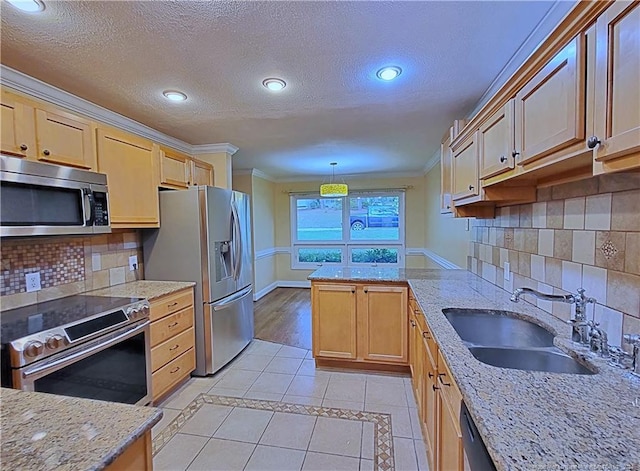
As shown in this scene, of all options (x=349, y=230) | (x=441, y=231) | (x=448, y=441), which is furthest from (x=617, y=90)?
(x=349, y=230)

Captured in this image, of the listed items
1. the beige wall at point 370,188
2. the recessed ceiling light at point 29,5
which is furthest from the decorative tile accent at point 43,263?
the beige wall at point 370,188

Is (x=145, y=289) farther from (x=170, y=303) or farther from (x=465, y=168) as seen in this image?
(x=465, y=168)

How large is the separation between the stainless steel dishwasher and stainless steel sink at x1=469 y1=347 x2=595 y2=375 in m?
0.43

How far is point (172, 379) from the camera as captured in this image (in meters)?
2.62

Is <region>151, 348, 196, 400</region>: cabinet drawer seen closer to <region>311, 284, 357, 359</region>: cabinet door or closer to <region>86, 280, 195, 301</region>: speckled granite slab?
<region>86, 280, 195, 301</region>: speckled granite slab

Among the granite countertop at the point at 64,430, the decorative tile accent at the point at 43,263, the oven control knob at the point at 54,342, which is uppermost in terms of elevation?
the decorative tile accent at the point at 43,263

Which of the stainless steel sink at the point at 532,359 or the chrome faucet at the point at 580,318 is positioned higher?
the chrome faucet at the point at 580,318

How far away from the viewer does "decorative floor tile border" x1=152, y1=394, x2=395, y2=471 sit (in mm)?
1953

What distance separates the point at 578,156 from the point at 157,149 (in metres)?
2.99

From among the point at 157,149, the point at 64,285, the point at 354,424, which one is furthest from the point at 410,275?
the point at 64,285

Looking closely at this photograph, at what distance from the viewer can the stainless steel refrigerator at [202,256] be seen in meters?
2.89

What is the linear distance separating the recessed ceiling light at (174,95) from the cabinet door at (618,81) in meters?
2.41

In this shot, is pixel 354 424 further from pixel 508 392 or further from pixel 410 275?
pixel 508 392

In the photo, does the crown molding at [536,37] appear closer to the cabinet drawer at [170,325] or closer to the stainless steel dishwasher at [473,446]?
the stainless steel dishwasher at [473,446]
